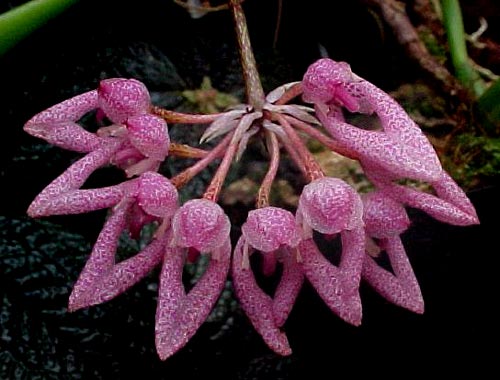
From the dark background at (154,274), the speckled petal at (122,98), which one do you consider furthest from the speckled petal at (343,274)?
the dark background at (154,274)

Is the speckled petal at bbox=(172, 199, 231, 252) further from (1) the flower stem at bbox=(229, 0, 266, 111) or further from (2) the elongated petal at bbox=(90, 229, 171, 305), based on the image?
(1) the flower stem at bbox=(229, 0, 266, 111)

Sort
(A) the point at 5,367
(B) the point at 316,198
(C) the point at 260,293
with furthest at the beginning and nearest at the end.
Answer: (A) the point at 5,367 → (C) the point at 260,293 → (B) the point at 316,198

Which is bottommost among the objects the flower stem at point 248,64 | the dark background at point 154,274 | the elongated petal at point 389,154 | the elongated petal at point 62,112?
the dark background at point 154,274

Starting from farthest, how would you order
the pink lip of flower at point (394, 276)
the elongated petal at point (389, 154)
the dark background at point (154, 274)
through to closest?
the dark background at point (154, 274)
the pink lip of flower at point (394, 276)
the elongated petal at point (389, 154)

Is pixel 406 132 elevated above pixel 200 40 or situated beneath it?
elevated above

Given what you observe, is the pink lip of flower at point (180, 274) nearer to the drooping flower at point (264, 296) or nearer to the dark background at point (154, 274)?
the drooping flower at point (264, 296)

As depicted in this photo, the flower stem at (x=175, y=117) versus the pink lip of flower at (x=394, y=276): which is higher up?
the flower stem at (x=175, y=117)

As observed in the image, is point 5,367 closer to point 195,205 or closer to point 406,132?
point 195,205

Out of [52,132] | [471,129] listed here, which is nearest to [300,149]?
[52,132]
